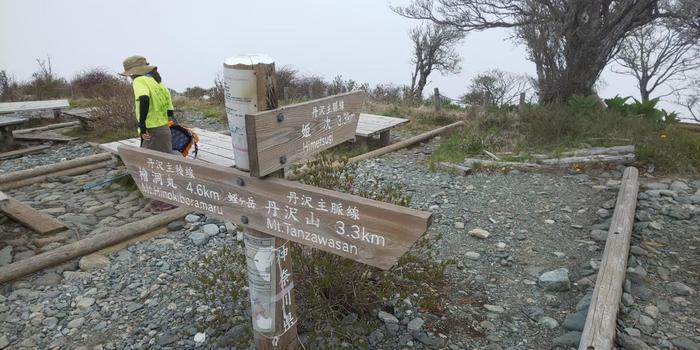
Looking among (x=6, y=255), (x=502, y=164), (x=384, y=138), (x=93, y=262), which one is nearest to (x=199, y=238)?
(x=93, y=262)

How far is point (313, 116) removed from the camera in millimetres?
2250

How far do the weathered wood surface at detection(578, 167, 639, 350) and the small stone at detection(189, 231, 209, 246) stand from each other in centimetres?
342

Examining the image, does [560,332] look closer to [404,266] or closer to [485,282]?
[485,282]

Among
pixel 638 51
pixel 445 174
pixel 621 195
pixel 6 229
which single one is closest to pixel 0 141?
pixel 6 229

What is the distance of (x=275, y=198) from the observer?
2117 mm

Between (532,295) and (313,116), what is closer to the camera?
(313,116)

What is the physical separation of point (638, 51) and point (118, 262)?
1117 inches

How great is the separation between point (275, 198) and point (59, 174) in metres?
6.37

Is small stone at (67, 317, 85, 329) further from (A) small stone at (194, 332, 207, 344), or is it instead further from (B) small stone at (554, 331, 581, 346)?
(B) small stone at (554, 331, 581, 346)

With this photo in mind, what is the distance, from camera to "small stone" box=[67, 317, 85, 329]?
3452 mm

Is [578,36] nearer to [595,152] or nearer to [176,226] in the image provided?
[595,152]

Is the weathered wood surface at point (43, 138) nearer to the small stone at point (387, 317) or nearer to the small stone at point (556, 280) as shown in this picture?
the small stone at point (387, 317)

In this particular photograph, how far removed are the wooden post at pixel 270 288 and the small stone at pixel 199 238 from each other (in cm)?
228

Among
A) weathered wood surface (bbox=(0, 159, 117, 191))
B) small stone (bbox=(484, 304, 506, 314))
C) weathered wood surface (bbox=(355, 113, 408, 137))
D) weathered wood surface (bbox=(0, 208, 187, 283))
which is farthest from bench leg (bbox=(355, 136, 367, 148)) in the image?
small stone (bbox=(484, 304, 506, 314))
